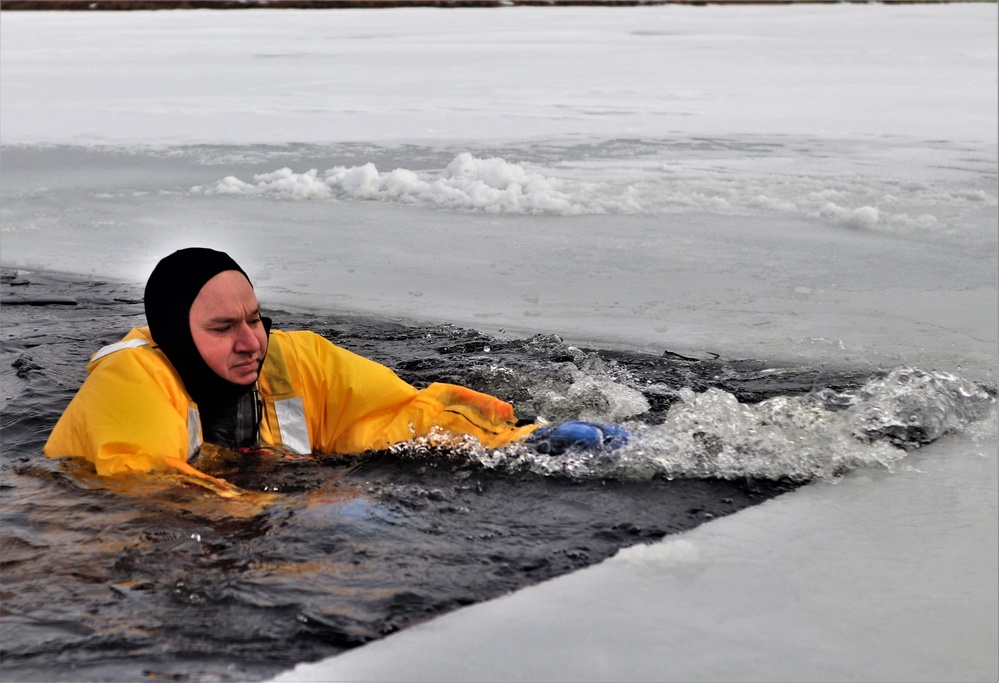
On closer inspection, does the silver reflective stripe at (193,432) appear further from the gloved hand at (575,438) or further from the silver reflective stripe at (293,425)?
the gloved hand at (575,438)

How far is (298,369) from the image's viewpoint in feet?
11.8

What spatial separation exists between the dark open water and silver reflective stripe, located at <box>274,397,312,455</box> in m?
0.06

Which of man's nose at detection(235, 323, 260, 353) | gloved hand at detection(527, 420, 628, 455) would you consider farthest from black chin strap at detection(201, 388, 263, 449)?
gloved hand at detection(527, 420, 628, 455)

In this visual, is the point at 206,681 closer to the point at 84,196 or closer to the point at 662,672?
the point at 662,672

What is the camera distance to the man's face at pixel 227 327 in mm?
3244

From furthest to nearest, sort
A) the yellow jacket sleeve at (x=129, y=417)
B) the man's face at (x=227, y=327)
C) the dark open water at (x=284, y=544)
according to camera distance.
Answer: the man's face at (x=227, y=327) → the yellow jacket sleeve at (x=129, y=417) → the dark open water at (x=284, y=544)

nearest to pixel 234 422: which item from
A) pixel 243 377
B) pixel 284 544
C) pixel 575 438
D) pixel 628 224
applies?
pixel 243 377

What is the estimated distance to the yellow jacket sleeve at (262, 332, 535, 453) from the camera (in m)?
3.66

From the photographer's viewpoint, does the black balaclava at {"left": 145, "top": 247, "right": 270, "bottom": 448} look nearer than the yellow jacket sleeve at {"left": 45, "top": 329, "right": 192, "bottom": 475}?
No

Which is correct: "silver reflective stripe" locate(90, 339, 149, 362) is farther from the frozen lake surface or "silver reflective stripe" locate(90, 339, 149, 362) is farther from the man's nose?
the frozen lake surface

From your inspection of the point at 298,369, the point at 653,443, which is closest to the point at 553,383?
the point at 653,443

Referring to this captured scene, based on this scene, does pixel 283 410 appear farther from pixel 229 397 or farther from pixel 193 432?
pixel 193 432

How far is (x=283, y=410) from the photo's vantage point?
3586 millimetres

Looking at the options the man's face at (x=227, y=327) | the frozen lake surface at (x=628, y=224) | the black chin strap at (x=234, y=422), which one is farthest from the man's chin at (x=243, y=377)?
the frozen lake surface at (x=628, y=224)
